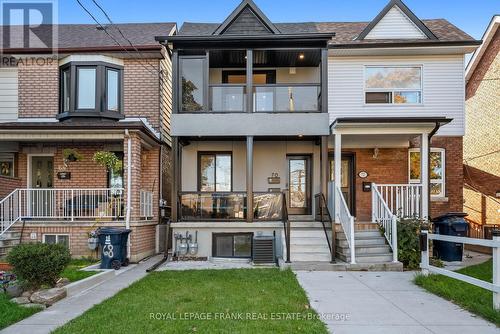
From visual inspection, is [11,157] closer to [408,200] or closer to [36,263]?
[36,263]

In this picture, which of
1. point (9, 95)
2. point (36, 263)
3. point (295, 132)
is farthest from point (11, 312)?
point (9, 95)

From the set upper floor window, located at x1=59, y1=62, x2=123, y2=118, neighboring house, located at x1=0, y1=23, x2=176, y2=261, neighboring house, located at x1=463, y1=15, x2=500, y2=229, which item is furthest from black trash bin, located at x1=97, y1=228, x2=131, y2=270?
neighboring house, located at x1=463, y1=15, x2=500, y2=229

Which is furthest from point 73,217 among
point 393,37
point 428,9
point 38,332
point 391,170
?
point 428,9

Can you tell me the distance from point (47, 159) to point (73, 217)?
3.10 metres

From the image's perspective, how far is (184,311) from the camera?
553 centimetres

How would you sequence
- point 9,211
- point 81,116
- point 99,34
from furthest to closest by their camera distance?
point 99,34, point 81,116, point 9,211

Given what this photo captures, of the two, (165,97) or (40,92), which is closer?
(40,92)

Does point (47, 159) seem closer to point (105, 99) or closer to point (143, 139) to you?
point (105, 99)

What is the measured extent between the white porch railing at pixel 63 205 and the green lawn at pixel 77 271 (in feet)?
4.28

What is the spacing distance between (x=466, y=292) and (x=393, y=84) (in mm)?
8004

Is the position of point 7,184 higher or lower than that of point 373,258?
higher

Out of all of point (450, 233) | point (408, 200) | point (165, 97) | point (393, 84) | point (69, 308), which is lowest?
point (69, 308)

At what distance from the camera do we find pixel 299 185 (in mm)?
12977

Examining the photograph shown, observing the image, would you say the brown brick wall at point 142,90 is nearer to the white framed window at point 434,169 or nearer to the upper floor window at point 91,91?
the upper floor window at point 91,91
